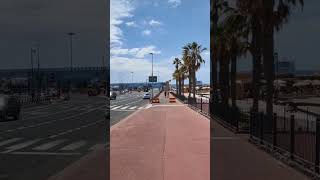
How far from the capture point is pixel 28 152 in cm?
1725

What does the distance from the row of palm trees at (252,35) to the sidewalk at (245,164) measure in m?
2.03

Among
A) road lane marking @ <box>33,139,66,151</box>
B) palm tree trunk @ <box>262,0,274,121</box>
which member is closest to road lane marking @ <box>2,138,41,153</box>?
road lane marking @ <box>33,139,66,151</box>

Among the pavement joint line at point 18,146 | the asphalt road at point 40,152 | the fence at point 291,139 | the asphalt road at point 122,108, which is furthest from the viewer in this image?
the asphalt road at point 122,108

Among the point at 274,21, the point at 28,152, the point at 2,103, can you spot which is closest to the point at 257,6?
the point at 274,21

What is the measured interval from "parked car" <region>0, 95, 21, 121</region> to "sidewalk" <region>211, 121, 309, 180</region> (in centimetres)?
2136

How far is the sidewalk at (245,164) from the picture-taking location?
37.8 feet

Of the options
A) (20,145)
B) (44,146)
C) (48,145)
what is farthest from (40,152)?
(20,145)

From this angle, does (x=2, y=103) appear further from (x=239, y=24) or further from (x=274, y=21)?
(x=274, y=21)

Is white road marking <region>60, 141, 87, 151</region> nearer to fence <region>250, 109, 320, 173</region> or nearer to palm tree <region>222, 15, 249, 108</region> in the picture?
fence <region>250, 109, 320, 173</region>

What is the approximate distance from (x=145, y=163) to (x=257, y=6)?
10.8m

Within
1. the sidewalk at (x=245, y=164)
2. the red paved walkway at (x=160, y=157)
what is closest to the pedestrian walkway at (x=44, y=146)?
the red paved walkway at (x=160, y=157)

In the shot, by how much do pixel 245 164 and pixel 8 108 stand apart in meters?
27.2

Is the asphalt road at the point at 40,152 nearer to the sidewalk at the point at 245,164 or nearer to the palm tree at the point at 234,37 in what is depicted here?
the sidewalk at the point at 245,164

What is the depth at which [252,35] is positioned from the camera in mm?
28281
